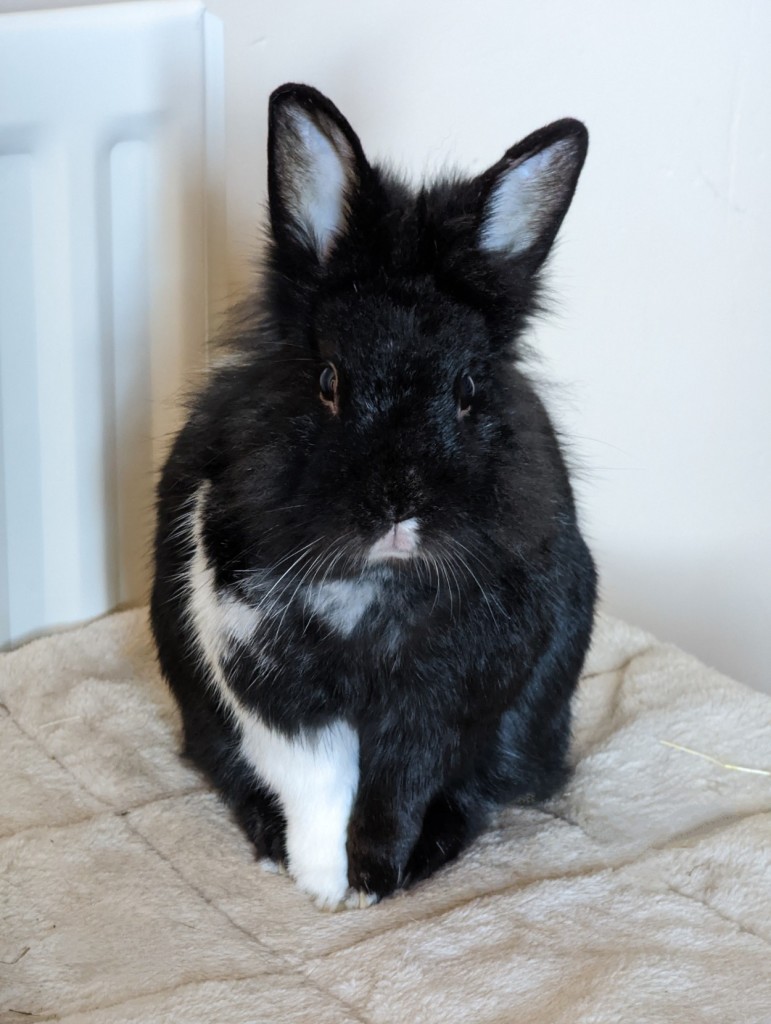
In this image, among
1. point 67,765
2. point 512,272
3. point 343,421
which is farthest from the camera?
point 67,765

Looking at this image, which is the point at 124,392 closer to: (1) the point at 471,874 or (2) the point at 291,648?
(2) the point at 291,648

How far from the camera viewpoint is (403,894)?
5.20 feet

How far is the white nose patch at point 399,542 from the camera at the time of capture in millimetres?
1264

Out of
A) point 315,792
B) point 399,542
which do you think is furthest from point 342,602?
point 315,792

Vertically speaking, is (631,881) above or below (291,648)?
below

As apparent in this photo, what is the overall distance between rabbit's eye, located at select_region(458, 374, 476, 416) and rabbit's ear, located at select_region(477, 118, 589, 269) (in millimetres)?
161

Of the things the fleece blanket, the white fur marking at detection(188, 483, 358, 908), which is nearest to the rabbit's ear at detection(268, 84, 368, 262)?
the white fur marking at detection(188, 483, 358, 908)

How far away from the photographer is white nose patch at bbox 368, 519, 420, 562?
49.8 inches

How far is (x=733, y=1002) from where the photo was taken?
1376 millimetres

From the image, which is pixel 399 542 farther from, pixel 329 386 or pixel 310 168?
pixel 310 168

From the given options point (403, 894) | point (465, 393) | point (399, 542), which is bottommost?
point (403, 894)

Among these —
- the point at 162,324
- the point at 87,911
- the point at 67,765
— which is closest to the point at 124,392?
the point at 162,324

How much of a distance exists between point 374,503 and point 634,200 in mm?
Answer: 1086

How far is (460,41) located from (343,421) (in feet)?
3.35
